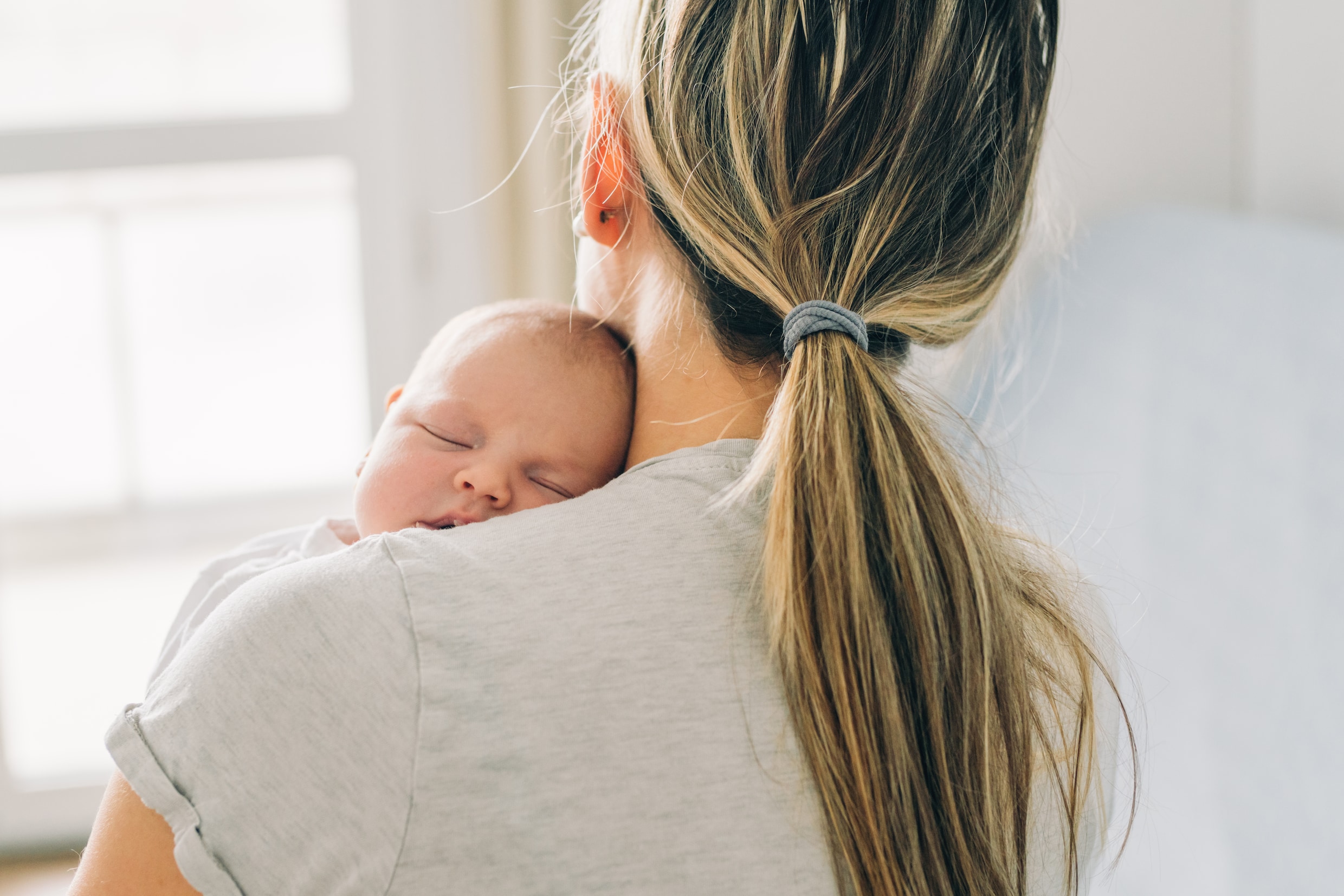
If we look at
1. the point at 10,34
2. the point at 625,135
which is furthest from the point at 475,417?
the point at 10,34

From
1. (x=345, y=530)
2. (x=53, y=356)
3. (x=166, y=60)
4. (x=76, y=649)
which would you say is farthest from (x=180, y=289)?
(x=345, y=530)

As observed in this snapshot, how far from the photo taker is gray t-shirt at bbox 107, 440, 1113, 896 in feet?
1.72

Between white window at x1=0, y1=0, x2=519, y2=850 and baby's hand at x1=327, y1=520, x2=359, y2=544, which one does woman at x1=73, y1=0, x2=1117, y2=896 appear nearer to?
baby's hand at x1=327, y1=520, x2=359, y2=544

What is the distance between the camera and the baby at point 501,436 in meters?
0.88

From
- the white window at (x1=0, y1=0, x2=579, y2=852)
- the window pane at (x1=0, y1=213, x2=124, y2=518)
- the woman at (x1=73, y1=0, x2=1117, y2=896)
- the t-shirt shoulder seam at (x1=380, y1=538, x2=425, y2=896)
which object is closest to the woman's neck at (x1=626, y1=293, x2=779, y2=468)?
the woman at (x1=73, y1=0, x2=1117, y2=896)

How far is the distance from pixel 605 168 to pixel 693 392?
0.17m

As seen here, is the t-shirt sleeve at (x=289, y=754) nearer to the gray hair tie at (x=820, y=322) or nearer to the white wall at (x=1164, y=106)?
the gray hair tie at (x=820, y=322)

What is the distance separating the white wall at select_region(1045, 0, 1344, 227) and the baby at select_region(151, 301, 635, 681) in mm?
1354

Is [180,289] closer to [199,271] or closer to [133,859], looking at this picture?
[199,271]

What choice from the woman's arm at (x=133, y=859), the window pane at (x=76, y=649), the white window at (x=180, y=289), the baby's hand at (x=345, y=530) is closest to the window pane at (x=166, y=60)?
the white window at (x=180, y=289)

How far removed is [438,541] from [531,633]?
8 cm

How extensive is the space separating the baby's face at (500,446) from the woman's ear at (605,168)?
0.16 metres

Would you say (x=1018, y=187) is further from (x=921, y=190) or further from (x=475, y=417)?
(x=475, y=417)

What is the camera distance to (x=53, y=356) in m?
2.24
